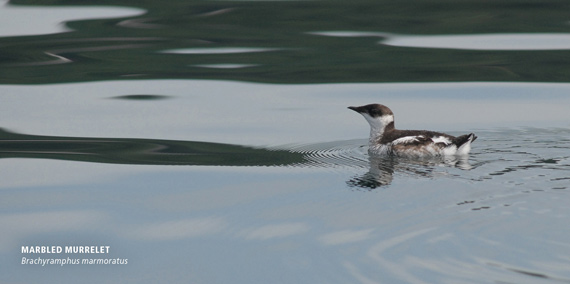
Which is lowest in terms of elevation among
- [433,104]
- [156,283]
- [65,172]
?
[156,283]

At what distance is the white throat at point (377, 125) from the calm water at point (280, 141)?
0.87 ft

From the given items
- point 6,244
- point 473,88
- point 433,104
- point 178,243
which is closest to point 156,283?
point 178,243

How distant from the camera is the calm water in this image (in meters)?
7.28

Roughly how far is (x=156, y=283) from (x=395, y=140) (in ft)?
14.7

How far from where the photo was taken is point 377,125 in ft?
37.6

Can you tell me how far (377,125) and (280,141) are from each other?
1.13 meters

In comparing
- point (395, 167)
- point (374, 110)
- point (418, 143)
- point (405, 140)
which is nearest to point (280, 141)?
point (374, 110)

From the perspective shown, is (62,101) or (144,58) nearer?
(62,101)

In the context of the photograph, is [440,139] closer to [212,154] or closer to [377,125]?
[377,125]

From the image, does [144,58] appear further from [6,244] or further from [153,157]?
[6,244]

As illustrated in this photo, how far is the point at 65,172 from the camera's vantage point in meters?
10.4

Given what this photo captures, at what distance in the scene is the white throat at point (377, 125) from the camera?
1109 centimetres

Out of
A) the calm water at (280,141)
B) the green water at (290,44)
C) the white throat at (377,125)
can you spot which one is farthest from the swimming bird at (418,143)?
the green water at (290,44)

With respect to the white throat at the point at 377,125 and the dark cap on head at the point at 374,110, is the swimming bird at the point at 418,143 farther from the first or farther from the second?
the dark cap on head at the point at 374,110
